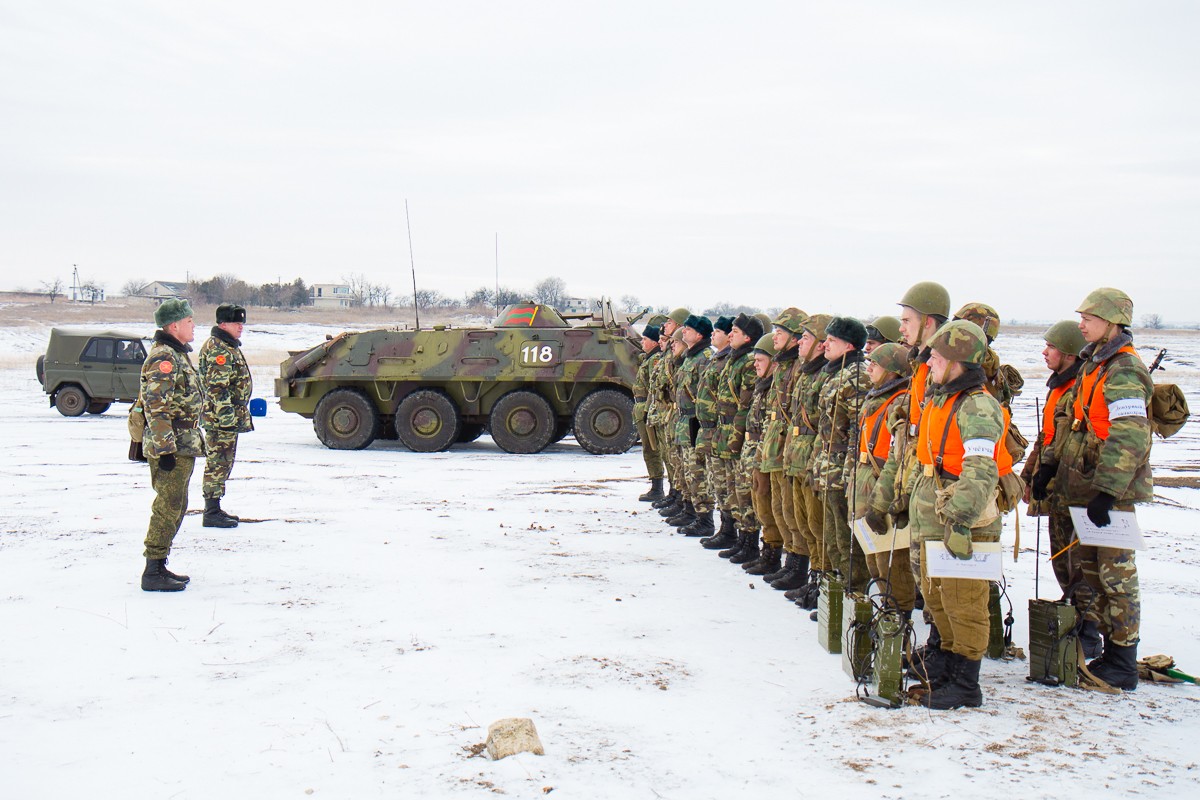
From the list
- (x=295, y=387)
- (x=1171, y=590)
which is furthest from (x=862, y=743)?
(x=295, y=387)

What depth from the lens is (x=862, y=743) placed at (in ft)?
13.3

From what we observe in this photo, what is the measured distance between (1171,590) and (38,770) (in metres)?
6.15

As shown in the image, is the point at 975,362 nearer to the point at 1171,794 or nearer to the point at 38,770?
the point at 1171,794

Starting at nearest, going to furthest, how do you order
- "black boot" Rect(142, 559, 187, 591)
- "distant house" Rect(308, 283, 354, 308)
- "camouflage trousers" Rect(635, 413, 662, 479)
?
"black boot" Rect(142, 559, 187, 591) < "camouflage trousers" Rect(635, 413, 662, 479) < "distant house" Rect(308, 283, 354, 308)

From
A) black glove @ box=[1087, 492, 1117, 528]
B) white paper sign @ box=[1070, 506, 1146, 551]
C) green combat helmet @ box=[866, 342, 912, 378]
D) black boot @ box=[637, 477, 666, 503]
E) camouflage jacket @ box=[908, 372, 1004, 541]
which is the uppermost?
green combat helmet @ box=[866, 342, 912, 378]

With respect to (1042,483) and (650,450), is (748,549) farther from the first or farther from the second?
(650,450)

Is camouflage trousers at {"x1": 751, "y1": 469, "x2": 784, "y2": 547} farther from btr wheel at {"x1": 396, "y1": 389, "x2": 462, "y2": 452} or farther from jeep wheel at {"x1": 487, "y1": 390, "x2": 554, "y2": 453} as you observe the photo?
btr wheel at {"x1": 396, "y1": 389, "x2": 462, "y2": 452}

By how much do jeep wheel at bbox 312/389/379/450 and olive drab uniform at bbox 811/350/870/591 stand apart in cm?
1001

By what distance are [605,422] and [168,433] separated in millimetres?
8494

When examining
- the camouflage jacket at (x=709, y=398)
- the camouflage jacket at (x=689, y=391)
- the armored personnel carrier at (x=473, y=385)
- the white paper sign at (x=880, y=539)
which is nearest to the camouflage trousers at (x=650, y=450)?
the camouflage jacket at (x=689, y=391)

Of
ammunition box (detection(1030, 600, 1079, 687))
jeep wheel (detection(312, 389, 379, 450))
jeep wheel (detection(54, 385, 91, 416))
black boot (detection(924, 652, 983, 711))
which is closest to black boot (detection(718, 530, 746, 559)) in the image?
ammunition box (detection(1030, 600, 1079, 687))

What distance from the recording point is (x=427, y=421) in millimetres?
14859

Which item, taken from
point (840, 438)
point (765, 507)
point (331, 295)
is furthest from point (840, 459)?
point (331, 295)

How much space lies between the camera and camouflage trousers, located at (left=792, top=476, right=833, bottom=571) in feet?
20.2
